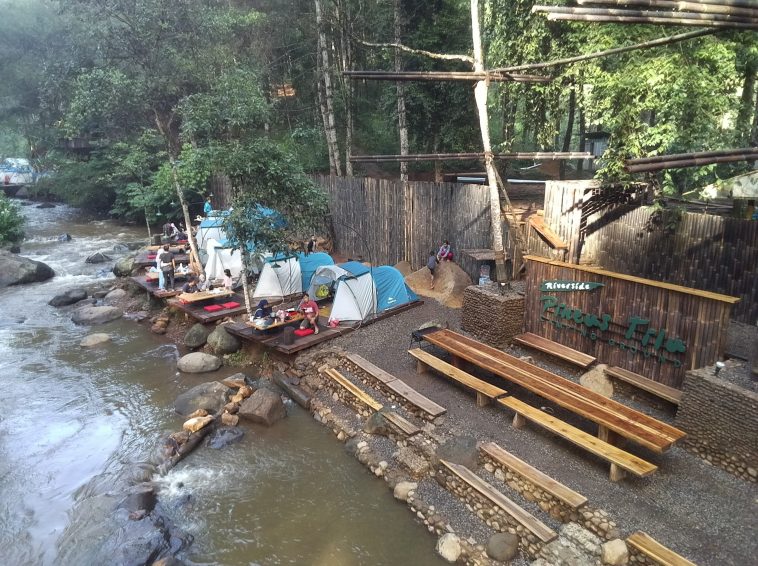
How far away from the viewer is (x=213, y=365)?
12469 mm

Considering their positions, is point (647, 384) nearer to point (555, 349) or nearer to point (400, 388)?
point (555, 349)

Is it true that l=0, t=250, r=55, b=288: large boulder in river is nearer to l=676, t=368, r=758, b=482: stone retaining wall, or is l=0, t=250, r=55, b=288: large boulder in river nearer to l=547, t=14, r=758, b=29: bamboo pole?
l=547, t=14, r=758, b=29: bamboo pole

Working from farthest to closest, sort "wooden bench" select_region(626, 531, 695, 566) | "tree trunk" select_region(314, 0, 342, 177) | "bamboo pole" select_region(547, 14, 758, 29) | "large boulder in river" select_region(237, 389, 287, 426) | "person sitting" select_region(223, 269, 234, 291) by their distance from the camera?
"tree trunk" select_region(314, 0, 342, 177)
"person sitting" select_region(223, 269, 234, 291)
"large boulder in river" select_region(237, 389, 287, 426)
"wooden bench" select_region(626, 531, 695, 566)
"bamboo pole" select_region(547, 14, 758, 29)

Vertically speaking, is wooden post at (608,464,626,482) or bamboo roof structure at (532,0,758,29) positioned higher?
bamboo roof structure at (532,0,758,29)

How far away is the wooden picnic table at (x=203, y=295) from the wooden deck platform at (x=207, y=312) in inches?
5.8

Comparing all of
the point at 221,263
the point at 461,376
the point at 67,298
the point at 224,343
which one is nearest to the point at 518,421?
the point at 461,376

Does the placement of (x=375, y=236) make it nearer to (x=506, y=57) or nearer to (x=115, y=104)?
(x=506, y=57)

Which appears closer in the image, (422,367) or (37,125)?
(422,367)

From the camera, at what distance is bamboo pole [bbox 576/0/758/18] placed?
3543mm

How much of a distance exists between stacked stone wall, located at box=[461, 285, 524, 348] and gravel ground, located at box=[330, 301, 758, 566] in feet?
4.99

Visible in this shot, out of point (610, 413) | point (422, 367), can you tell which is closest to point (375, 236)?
point (422, 367)

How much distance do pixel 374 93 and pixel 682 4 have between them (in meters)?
25.7

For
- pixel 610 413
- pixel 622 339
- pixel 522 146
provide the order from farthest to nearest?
1. pixel 522 146
2. pixel 622 339
3. pixel 610 413

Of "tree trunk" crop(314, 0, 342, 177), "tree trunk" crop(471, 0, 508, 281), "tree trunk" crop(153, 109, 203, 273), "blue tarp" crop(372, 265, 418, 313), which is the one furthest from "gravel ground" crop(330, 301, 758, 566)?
"tree trunk" crop(314, 0, 342, 177)
